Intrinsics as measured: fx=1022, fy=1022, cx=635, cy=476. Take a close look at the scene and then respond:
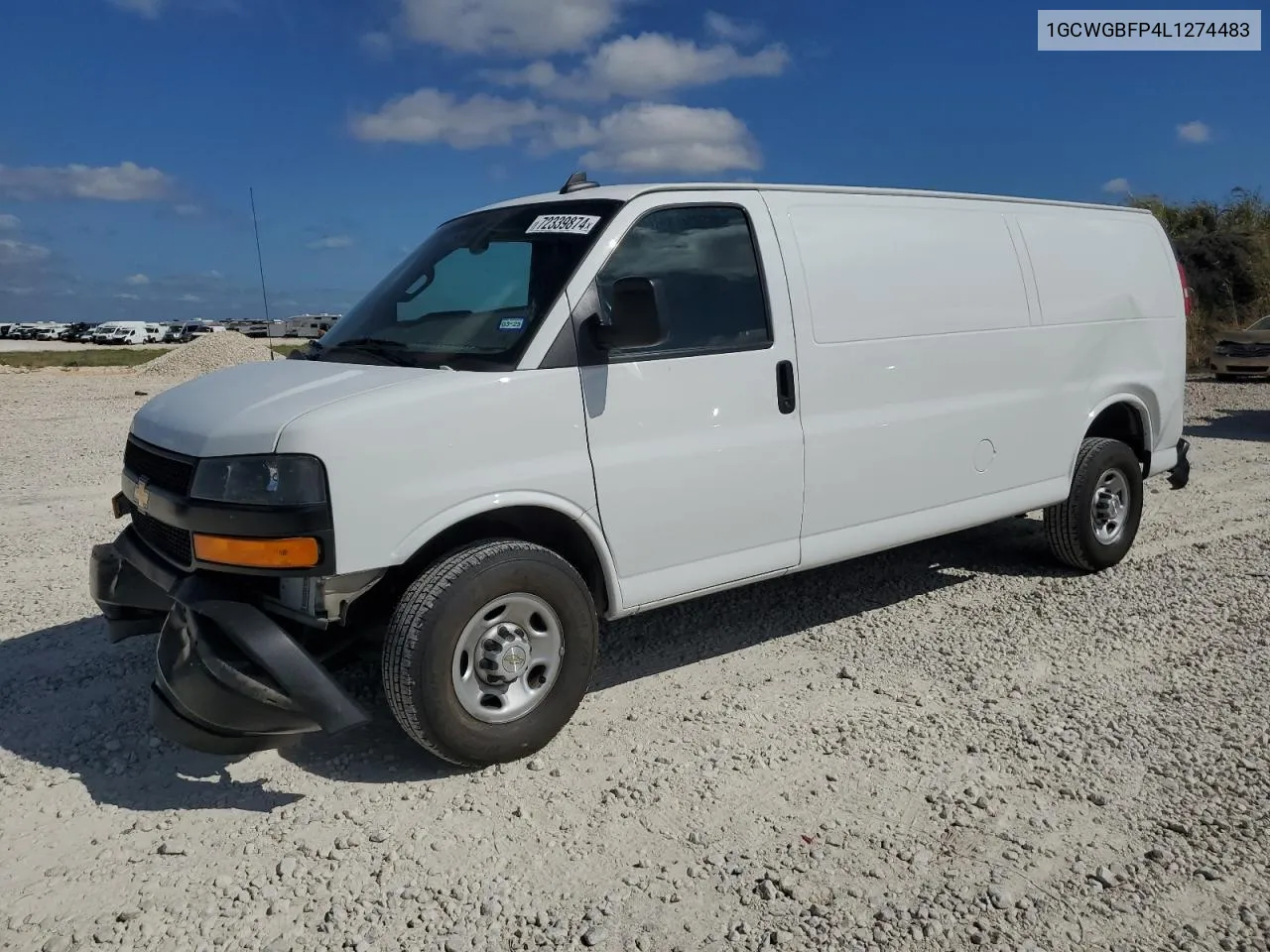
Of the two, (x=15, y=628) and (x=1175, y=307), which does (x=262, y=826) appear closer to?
(x=15, y=628)

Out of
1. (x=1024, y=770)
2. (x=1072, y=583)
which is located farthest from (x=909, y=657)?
(x=1072, y=583)


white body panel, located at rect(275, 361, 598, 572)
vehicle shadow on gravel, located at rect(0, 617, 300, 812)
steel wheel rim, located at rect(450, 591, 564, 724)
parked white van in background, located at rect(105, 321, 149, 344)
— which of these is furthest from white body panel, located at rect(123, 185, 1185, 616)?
parked white van in background, located at rect(105, 321, 149, 344)

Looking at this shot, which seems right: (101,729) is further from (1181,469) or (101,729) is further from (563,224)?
(1181,469)

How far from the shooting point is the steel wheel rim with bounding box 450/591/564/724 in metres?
3.84

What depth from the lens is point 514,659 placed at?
3934 millimetres

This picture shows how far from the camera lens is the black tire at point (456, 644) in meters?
3.66

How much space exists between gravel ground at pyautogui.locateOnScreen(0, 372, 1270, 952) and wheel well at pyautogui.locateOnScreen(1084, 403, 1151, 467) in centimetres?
115

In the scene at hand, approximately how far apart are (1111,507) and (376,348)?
466 cm

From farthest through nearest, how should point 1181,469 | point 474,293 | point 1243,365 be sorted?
point 1243,365
point 1181,469
point 474,293

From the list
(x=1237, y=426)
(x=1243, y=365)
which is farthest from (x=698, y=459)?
(x=1243, y=365)

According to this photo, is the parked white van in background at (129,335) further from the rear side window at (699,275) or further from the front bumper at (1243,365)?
the rear side window at (699,275)

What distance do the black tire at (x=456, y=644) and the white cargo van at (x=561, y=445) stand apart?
0.01 metres

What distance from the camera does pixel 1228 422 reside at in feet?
43.3

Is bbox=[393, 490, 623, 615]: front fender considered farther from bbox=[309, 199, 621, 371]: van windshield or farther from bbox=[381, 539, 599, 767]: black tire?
bbox=[309, 199, 621, 371]: van windshield
